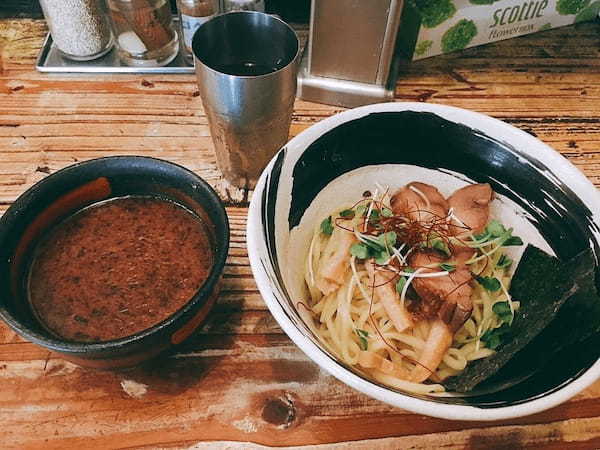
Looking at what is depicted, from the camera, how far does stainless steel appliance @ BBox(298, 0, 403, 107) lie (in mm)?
1485

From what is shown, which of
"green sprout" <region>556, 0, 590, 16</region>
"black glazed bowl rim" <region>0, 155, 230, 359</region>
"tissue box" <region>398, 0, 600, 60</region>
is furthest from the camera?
"green sprout" <region>556, 0, 590, 16</region>

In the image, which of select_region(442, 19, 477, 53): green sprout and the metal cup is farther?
select_region(442, 19, 477, 53): green sprout

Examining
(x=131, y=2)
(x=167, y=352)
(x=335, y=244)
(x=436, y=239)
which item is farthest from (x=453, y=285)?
(x=131, y=2)

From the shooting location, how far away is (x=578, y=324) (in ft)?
3.02

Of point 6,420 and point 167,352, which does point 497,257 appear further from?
point 6,420

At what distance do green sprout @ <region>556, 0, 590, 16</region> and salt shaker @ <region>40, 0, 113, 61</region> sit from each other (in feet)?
5.05

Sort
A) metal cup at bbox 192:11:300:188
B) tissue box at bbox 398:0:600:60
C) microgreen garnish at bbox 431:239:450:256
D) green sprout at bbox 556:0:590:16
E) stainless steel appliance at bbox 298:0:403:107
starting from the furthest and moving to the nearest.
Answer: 1. green sprout at bbox 556:0:590:16
2. tissue box at bbox 398:0:600:60
3. stainless steel appliance at bbox 298:0:403:107
4. metal cup at bbox 192:11:300:188
5. microgreen garnish at bbox 431:239:450:256

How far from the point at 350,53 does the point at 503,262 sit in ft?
2.61

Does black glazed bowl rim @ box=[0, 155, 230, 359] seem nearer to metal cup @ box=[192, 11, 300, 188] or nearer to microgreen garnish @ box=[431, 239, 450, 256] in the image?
metal cup @ box=[192, 11, 300, 188]

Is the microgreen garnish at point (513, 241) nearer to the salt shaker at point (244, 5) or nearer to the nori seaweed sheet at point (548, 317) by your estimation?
the nori seaweed sheet at point (548, 317)

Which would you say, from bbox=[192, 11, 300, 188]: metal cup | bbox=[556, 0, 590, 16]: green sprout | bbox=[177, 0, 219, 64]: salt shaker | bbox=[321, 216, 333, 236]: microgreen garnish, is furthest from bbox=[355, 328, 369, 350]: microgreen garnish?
bbox=[556, 0, 590, 16]: green sprout

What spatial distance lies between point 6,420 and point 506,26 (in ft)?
6.06

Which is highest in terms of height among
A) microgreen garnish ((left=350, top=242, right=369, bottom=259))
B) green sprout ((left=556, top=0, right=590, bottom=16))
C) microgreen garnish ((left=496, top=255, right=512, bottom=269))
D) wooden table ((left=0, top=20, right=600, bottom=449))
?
microgreen garnish ((left=350, top=242, right=369, bottom=259))

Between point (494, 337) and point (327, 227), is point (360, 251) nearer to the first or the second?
point (327, 227)
